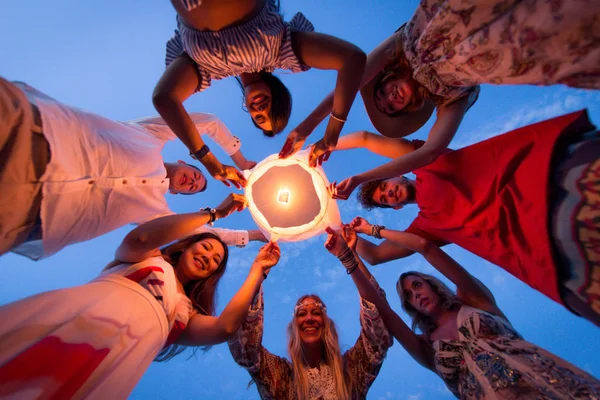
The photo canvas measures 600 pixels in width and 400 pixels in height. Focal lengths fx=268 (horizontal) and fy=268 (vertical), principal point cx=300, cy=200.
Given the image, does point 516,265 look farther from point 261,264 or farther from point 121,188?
point 121,188

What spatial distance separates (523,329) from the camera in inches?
991

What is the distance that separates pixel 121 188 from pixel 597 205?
2499mm

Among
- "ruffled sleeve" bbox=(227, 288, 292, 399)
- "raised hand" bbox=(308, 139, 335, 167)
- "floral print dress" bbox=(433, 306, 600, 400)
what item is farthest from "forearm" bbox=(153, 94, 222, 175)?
"floral print dress" bbox=(433, 306, 600, 400)

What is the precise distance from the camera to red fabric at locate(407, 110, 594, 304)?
1.26 m

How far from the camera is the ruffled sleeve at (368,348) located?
2533 mm

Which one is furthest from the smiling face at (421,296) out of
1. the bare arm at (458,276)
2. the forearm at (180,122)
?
the forearm at (180,122)

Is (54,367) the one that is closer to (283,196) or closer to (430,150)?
(283,196)

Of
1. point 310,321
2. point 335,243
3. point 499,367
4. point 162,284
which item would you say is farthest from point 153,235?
point 499,367

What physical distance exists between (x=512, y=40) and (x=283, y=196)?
5.24 ft

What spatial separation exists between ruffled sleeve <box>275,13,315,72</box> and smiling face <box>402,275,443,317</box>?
249cm

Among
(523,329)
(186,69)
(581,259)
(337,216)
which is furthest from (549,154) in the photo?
(523,329)

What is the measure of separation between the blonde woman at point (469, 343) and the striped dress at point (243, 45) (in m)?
1.91

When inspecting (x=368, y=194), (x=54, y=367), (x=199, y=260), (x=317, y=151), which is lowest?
(x=54, y=367)

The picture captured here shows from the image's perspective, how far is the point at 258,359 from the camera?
2572mm
